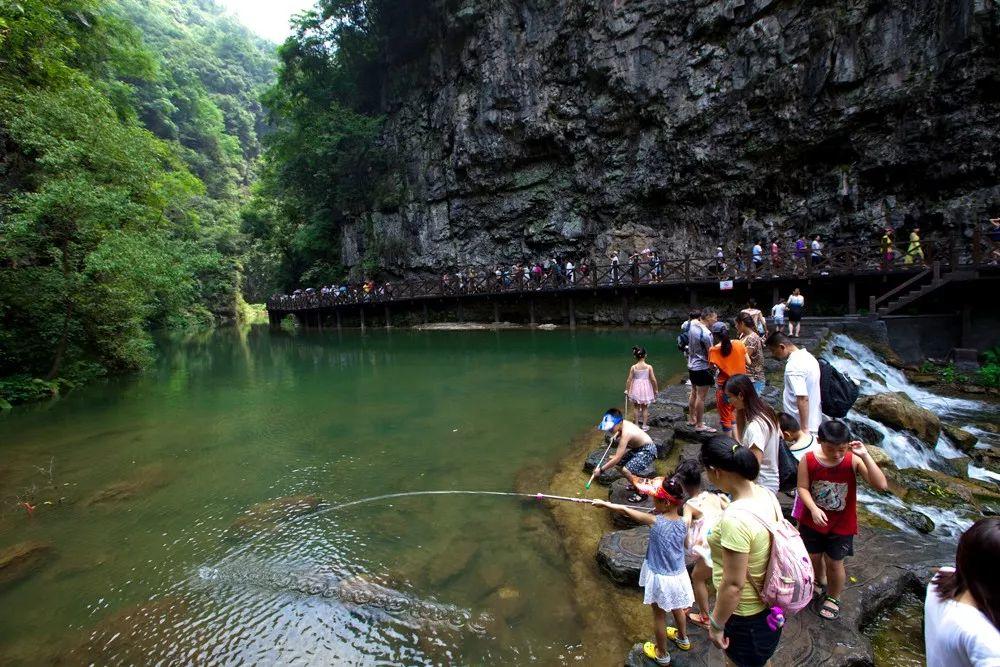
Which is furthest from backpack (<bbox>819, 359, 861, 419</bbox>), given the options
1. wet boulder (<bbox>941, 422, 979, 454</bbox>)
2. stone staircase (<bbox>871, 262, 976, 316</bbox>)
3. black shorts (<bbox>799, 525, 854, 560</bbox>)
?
stone staircase (<bbox>871, 262, 976, 316</bbox>)

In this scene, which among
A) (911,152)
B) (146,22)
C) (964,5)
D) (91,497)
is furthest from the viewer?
(146,22)

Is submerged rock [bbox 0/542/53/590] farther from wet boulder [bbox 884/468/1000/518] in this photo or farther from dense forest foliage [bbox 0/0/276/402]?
wet boulder [bbox 884/468/1000/518]

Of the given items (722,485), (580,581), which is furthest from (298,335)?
(722,485)

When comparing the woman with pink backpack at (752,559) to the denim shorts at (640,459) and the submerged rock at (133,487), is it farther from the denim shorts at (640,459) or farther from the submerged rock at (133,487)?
the submerged rock at (133,487)

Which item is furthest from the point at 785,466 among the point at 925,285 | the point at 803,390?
the point at 925,285

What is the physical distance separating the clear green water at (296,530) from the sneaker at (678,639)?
2.17 feet

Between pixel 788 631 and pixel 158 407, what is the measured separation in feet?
41.1

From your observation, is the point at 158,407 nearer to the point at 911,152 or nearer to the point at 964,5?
the point at 911,152

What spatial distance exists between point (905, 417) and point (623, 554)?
5585 millimetres

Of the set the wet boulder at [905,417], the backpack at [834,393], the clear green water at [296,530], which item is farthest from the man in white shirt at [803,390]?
the wet boulder at [905,417]

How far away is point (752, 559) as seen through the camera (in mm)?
2020

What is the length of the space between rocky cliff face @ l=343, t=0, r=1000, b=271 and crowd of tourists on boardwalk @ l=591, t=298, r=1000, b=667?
19.0m

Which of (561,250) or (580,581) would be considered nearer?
(580,581)

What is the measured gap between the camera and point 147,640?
3.71m
